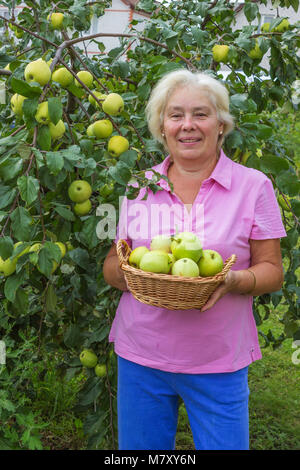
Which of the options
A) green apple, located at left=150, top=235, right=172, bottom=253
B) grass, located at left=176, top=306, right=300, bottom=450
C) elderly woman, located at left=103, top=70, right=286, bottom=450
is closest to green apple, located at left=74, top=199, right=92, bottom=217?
elderly woman, located at left=103, top=70, right=286, bottom=450

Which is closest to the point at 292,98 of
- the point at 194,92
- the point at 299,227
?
the point at 299,227

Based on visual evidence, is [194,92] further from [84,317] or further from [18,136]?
[84,317]

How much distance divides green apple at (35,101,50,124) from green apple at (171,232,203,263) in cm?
45

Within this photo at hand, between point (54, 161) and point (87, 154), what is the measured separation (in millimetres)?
378

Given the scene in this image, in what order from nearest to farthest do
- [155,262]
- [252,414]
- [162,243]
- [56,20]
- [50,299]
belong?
[155,262]
[162,243]
[50,299]
[56,20]
[252,414]

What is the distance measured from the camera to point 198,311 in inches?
55.6

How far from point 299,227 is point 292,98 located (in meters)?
0.70

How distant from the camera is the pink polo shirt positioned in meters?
1.42

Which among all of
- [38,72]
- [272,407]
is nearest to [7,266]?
[38,72]

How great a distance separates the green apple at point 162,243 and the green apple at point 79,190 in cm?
24

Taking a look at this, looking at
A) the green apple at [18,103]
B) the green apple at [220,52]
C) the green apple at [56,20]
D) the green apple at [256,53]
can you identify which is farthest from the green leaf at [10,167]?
the green apple at [256,53]

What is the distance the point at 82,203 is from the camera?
1477 mm

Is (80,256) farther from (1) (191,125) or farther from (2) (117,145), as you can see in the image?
(1) (191,125)

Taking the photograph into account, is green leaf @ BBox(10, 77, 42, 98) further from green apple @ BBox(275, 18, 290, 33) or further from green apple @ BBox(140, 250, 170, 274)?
green apple @ BBox(275, 18, 290, 33)
